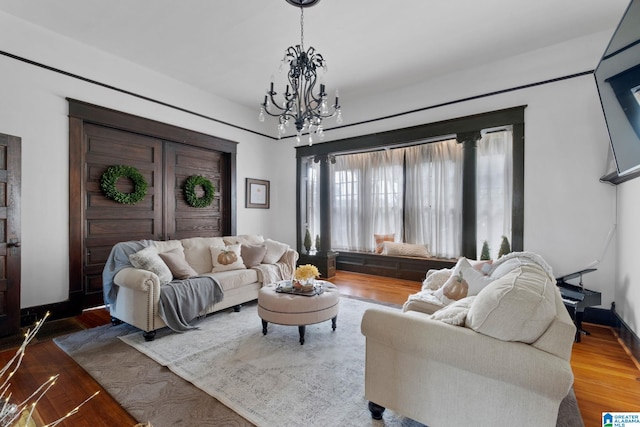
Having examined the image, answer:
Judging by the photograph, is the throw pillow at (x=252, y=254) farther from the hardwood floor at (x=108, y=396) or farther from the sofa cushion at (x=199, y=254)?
the hardwood floor at (x=108, y=396)

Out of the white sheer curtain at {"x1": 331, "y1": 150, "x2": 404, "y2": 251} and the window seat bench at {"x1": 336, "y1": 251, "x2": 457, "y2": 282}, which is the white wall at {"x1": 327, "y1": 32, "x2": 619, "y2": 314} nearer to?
the window seat bench at {"x1": 336, "y1": 251, "x2": 457, "y2": 282}

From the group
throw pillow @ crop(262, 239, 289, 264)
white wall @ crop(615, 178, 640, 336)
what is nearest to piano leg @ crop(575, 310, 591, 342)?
white wall @ crop(615, 178, 640, 336)

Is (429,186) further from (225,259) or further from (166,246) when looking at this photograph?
(166,246)

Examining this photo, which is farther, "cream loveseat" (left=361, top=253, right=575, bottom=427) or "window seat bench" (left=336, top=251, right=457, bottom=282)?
"window seat bench" (left=336, top=251, right=457, bottom=282)

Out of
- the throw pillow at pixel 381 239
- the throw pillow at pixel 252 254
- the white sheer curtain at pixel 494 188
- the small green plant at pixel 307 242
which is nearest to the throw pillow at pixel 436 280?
the white sheer curtain at pixel 494 188

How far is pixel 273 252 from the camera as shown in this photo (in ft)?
14.9

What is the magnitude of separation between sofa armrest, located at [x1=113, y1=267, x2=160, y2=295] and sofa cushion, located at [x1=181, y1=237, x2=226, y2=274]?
0.85m

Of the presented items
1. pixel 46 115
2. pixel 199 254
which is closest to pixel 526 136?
pixel 199 254

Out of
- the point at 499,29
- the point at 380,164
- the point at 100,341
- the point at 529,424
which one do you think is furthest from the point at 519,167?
the point at 100,341

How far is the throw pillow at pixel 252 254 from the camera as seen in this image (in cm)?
423

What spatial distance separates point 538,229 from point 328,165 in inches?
143

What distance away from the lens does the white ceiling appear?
3.08 m

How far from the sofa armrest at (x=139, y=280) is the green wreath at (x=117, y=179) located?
146 centimetres

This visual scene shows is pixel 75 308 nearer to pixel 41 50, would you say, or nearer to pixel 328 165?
pixel 41 50
